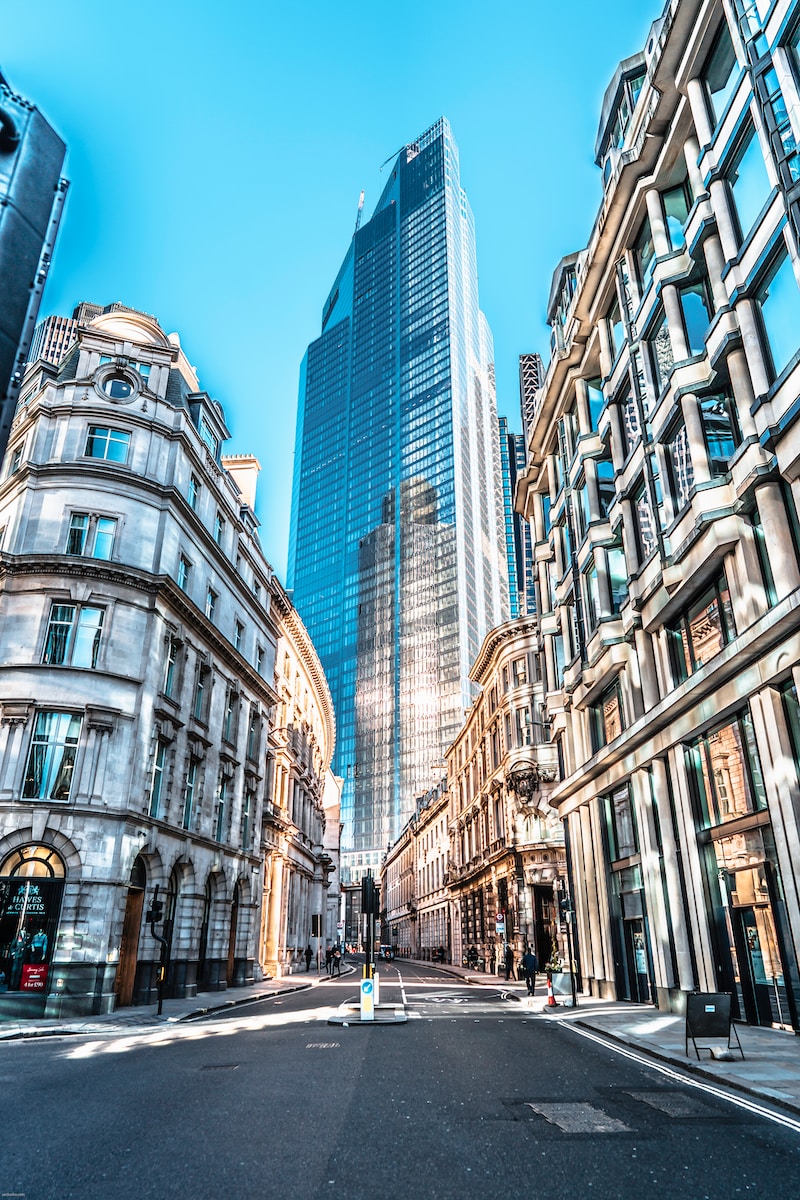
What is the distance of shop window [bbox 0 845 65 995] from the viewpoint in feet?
77.1

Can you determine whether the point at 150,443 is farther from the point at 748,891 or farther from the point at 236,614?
the point at 748,891

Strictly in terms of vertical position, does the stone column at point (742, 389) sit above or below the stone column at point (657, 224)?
below

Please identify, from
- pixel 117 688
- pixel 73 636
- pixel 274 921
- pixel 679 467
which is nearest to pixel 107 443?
pixel 73 636

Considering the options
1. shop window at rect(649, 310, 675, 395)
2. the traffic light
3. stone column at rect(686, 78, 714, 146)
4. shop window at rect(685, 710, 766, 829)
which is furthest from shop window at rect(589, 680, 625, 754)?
stone column at rect(686, 78, 714, 146)

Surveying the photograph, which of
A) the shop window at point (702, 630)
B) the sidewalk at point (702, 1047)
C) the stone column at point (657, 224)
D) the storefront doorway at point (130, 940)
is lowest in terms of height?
the sidewalk at point (702, 1047)

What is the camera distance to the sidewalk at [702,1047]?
9961mm

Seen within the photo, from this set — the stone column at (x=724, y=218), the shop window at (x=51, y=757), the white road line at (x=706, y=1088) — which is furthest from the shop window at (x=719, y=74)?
the shop window at (x=51, y=757)

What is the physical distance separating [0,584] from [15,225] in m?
27.1

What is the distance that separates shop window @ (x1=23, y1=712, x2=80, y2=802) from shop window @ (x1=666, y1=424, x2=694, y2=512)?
20331 mm

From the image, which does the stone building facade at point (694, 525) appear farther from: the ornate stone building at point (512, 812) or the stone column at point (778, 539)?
the ornate stone building at point (512, 812)

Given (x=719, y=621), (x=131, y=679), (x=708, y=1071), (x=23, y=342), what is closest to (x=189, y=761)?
(x=131, y=679)

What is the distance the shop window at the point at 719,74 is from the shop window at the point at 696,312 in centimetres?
405

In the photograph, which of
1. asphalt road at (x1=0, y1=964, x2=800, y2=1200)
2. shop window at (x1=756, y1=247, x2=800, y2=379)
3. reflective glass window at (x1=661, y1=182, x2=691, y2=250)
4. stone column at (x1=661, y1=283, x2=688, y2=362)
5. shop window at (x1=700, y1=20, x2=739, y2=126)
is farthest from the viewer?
reflective glass window at (x1=661, y1=182, x2=691, y2=250)

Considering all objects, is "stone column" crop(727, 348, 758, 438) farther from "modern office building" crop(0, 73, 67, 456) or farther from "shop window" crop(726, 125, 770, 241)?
"modern office building" crop(0, 73, 67, 456)
